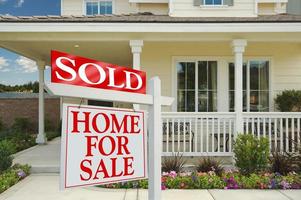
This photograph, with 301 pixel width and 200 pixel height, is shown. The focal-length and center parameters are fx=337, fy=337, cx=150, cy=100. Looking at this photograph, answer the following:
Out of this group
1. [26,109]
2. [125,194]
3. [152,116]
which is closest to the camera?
[152,116]

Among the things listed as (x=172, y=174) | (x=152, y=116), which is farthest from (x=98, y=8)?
(x=152, y=116)

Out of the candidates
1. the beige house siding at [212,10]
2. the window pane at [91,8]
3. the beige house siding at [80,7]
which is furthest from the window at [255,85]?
the window pane at [91,8]

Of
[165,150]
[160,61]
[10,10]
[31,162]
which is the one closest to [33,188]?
[31,162]

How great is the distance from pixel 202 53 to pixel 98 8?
514cm

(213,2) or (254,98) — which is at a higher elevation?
(213,2)

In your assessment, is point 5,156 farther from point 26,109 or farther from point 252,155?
point 26,109

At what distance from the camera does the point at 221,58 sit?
33.0 feet

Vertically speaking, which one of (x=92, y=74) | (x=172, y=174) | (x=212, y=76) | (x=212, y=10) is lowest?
(x=172, y=174)

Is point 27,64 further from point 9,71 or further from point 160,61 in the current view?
point 160,61

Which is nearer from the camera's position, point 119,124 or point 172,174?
point 119,124

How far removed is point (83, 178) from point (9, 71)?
28996 millimetres

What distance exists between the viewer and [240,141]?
286 inches

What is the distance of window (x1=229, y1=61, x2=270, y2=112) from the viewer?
10117 millimetres

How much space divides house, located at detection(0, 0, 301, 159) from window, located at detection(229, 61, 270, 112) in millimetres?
30
